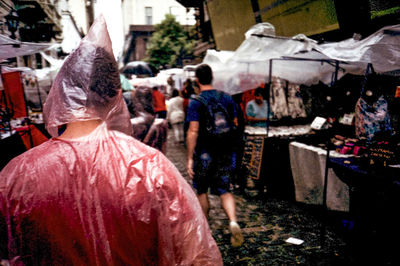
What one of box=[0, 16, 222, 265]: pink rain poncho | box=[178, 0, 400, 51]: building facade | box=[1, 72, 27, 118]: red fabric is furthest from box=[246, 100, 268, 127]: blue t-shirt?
box=[1, 72, 27, 118]: red fabric

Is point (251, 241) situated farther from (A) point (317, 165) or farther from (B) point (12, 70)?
(B) point (12, 70)

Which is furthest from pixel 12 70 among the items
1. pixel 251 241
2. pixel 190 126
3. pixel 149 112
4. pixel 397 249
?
pixel 397 249

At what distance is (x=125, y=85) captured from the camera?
9.21 meters

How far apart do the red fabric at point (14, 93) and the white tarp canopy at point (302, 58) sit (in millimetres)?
4836

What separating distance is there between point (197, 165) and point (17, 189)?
2.62 m

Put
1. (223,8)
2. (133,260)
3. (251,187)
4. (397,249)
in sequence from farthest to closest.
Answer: (223,8), (251,187), (397,249), (133,260)

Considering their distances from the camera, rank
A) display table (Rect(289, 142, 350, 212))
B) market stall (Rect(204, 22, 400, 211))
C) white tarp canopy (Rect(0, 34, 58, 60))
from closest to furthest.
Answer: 1. market stall (Rect(204, 22, 400, 211))
2. white tarp canopy (Rect(0, 34, 58, 60))
3. display table (Rect(289, 142, 350, 212))

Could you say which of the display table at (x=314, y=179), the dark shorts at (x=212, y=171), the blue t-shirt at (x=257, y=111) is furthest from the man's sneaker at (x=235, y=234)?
the blue t-shirt at (x=257, y=111)

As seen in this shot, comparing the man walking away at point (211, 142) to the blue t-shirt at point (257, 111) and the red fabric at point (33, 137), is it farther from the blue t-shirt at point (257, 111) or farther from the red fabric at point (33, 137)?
the red fabric at point (33, 137)

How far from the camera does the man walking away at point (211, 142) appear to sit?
3.76 metres

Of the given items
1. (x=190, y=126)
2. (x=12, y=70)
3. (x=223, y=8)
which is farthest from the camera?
(x=223, y=8)

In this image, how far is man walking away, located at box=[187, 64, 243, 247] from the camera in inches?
148

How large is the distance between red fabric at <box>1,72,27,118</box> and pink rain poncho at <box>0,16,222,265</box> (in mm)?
6931

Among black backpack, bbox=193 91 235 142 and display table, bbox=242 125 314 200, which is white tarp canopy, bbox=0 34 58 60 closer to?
black backpack, bbox=193 91 235 142
